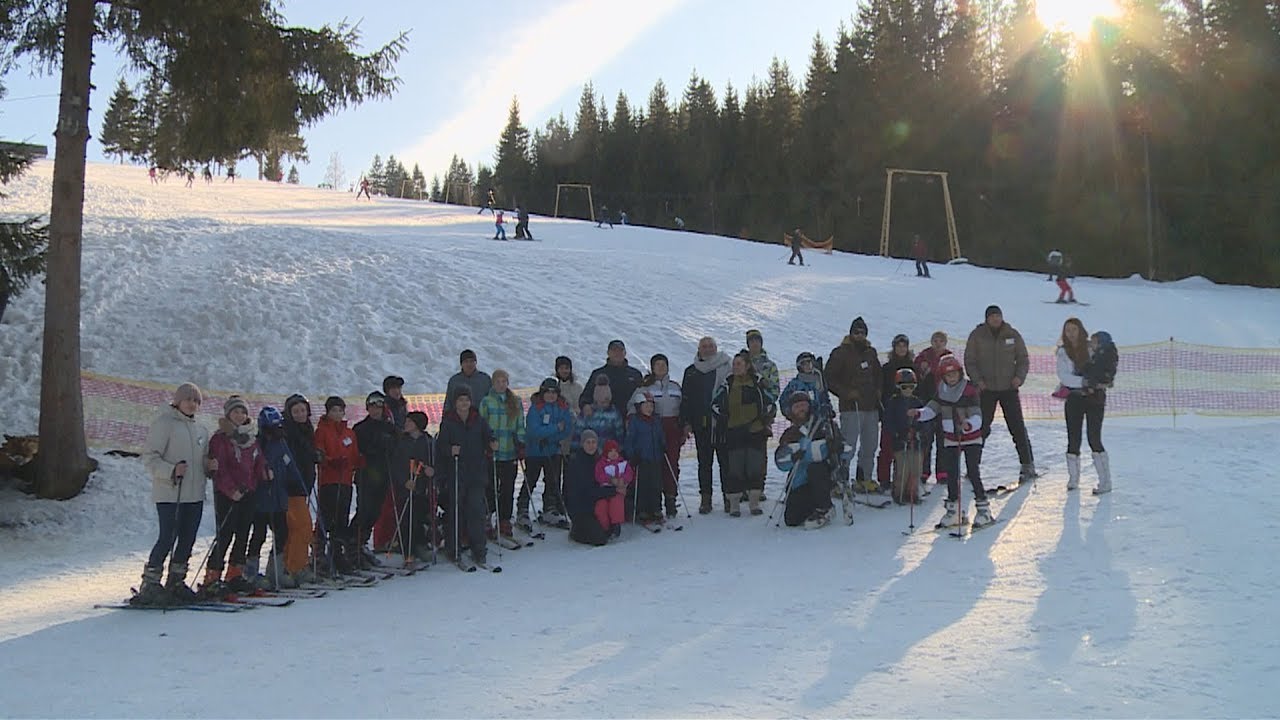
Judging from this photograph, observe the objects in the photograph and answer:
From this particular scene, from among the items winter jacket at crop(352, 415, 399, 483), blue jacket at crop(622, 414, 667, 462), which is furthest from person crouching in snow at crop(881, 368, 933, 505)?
winter jacket at crop(352, 415, 399, 483)

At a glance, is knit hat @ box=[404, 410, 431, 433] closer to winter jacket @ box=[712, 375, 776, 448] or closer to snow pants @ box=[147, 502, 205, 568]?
snow pants @ box=[147, 502, 205, 568]

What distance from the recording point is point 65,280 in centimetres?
1144

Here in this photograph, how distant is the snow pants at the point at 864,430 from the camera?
10883 millimetres

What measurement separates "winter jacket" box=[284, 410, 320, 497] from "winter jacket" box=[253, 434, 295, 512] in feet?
0.57

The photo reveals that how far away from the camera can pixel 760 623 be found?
695cm

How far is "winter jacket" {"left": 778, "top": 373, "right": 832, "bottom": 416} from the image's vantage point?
10.4 m

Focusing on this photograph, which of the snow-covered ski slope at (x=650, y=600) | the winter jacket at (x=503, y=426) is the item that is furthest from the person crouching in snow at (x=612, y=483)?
the winter jacket at (x=503, y=426)

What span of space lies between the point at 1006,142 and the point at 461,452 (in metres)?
53.4

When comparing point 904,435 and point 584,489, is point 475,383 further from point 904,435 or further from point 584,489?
point 904,435

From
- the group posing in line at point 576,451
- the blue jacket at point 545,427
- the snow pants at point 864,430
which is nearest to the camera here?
the group posing in line at point 576,451

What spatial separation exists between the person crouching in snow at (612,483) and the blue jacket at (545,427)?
0.61 metres

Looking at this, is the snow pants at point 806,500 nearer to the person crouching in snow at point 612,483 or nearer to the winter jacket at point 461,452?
the person crouching in snow at point 612,483

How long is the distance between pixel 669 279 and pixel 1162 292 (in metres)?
16.8

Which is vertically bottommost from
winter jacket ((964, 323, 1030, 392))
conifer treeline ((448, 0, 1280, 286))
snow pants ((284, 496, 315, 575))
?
snow pants ((284, 496, 315, 575))
